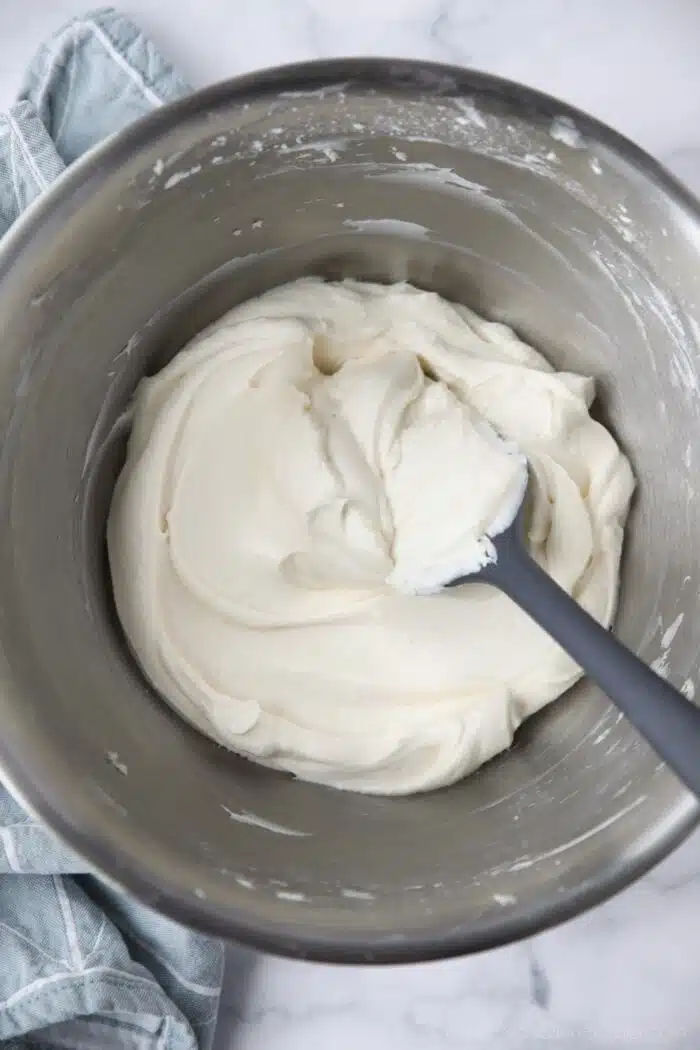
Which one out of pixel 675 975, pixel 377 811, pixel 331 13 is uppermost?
pixel 331 13

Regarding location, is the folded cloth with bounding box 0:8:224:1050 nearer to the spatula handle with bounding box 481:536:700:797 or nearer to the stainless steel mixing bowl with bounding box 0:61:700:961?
the stainless steel mixing bowl with bounding box 0:61:700:961

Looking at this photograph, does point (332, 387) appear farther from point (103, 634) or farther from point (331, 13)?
point (331, 13)

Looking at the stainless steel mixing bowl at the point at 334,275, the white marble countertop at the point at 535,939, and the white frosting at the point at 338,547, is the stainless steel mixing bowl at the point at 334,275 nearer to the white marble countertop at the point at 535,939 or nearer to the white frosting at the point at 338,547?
the white frosting at the point at 338,547

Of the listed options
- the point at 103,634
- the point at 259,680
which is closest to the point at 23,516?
the point at 103,634

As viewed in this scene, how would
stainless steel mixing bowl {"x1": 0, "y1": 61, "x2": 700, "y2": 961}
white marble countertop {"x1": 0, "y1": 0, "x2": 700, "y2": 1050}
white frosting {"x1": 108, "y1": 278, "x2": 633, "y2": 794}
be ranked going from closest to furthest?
stainless steel mixing bowl {"x1": 0, "y1": 61, "x2": 700, "y2": 961}, white frosting {"x1": 108, "y1": 278, "x2": 633, "y2": 794}, white marble countertop {"x1": 0, "y1": 0, "x2": 700, "y2": 1050}

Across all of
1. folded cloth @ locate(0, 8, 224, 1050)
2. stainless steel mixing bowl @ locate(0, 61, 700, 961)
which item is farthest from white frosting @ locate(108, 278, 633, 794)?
folded cloth @ locate(0, 8, 224, 1050)

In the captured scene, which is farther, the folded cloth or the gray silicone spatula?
the folded cloth

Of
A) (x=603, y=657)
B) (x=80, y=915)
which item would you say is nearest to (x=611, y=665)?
(x=603, y=657)
